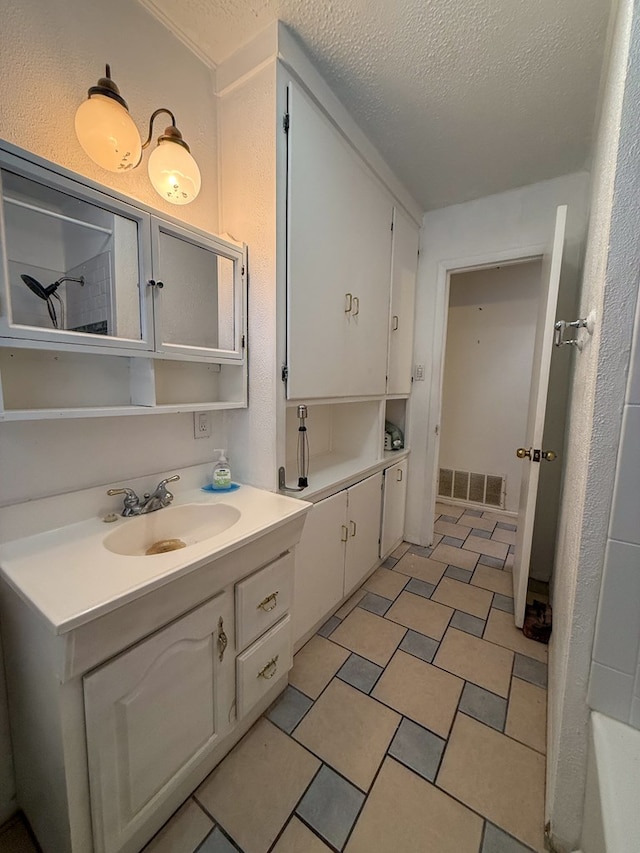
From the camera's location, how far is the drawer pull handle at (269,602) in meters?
1.15

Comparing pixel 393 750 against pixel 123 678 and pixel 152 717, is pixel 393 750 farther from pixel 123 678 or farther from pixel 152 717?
pixel 123 678

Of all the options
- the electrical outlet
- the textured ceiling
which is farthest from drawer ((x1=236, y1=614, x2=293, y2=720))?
the textured ceiling

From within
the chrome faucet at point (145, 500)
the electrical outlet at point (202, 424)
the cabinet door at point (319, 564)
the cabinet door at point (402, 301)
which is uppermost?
the cabinet door at point (402, 301)

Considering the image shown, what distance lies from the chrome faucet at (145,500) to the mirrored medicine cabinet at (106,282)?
31 centimetres

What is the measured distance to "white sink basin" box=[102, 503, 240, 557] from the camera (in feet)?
3.56

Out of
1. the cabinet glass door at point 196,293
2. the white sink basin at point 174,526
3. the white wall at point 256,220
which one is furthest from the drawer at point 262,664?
the cabinet glass door at point 196,293

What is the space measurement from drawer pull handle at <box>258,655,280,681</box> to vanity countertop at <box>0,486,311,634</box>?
1.82ft

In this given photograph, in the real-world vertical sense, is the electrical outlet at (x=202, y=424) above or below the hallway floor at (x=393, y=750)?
above

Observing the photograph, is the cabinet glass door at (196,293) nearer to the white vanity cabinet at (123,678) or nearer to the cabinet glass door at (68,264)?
the cabinet glass door at (68,264)

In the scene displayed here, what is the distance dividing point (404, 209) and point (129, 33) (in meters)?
1.57

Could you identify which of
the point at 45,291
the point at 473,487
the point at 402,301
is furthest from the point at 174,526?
the point at 473,487

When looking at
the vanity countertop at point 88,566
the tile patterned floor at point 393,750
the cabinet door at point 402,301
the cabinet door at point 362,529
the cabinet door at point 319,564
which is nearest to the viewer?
the vanity countertop at point 88,566

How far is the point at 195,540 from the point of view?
1222 mm

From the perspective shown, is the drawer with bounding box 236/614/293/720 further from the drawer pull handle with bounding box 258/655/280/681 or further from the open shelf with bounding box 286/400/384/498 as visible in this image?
the open shelf with bounding box 286/400/384/498
